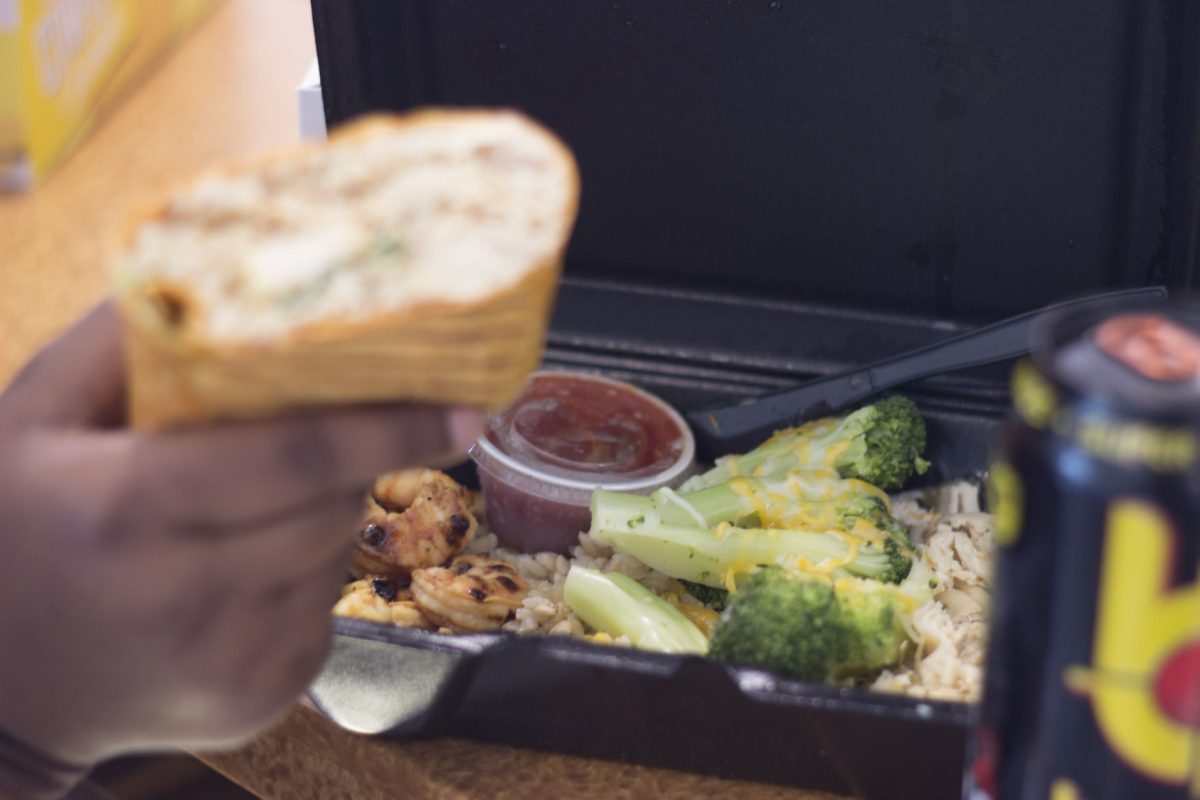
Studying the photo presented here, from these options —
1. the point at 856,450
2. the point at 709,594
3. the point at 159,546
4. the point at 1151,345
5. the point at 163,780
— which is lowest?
the point at 163,780

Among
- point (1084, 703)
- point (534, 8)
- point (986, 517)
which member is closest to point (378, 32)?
point (534, 8)

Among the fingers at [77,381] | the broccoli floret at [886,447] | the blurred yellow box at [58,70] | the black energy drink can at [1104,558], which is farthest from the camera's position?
the blurred yellow box at [58,70]

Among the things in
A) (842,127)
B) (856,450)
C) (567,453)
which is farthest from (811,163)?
(567,453)

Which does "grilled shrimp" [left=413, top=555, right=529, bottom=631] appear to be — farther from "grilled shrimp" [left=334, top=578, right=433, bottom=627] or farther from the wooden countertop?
the wooden countertop

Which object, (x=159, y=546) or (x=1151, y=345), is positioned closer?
(x=1151, y=345)

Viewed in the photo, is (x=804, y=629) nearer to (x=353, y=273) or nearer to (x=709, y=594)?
(x=709, y=594)

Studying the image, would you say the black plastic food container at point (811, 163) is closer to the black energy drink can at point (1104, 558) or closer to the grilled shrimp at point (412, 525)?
the grilled shrimp at point (412, 525)

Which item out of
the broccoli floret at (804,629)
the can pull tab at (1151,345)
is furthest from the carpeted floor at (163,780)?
the can pull tab at (1151,345)
